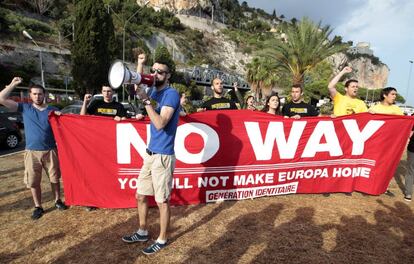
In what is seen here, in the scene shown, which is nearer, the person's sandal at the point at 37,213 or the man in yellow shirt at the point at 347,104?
the person's sandal at the point at 37,213

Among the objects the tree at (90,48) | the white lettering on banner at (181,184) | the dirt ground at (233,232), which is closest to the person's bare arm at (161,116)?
the dirt ground at (233,232)

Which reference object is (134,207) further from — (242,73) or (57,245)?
(242,73)

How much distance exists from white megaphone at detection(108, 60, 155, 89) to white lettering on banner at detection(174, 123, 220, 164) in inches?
68.3

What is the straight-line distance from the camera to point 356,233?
399 cm

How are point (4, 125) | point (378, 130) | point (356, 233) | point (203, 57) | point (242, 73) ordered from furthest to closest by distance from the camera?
1. point (242, 73)
2. point (203, 57)
3. point (4, 125)
4. point (378, 130)
5. point (356, 233)

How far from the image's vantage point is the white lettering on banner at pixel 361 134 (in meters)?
5.43

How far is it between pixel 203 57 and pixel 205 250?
93.3 m

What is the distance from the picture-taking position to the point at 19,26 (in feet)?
132

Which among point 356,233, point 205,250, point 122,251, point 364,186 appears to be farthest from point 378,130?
point 122,251

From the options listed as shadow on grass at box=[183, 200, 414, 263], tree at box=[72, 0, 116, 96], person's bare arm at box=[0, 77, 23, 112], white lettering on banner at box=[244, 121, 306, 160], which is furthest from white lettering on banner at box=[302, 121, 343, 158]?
tree at box=[72, 0, 116, 96]

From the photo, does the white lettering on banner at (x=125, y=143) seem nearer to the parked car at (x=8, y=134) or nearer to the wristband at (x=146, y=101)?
the wristband at (x=146, y=101)

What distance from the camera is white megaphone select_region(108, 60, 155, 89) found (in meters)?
2.80

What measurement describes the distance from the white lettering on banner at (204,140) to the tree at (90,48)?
1109 inches

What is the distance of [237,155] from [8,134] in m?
9.43
